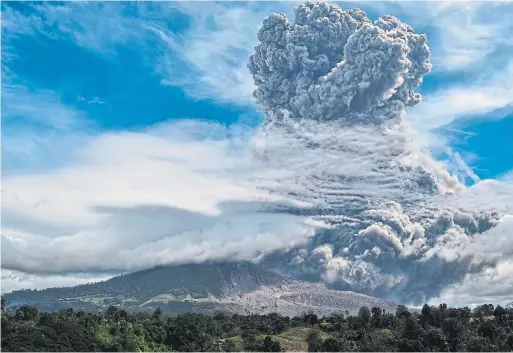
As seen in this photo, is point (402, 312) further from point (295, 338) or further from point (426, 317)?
point (295, 338)

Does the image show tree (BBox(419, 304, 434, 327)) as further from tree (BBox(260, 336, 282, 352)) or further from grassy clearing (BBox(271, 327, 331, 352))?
tree (BBox(260, 336, 282, 352))

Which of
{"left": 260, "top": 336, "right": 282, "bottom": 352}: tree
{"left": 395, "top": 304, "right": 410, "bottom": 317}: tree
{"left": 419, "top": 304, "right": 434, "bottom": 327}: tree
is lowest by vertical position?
{"left": 260, "top": 336, "right": 282, "bottom": 352}: tree

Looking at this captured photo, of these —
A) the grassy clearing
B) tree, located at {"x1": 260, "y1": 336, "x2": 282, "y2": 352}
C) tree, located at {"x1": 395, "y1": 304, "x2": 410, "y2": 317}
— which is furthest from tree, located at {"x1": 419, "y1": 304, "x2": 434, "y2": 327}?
tree, located at {"x1": 260, "y1": 336, "x2": 282, "y2": 352}

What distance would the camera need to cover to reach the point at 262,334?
12781 centimetres

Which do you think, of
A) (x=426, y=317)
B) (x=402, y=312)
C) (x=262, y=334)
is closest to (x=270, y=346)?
(x=262, y=334)

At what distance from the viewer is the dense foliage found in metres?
103

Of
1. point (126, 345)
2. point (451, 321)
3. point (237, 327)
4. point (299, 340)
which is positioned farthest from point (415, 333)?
point (126, 345)

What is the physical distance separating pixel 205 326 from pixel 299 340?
2025 cm

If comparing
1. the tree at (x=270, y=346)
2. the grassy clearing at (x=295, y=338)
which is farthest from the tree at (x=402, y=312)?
the tree at (x=270, y=346)

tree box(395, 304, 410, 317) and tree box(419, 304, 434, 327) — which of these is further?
tree box(395, 304, 410, 317)

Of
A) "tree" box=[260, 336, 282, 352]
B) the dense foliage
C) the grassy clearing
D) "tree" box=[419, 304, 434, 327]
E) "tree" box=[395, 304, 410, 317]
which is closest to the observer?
the dense foliage

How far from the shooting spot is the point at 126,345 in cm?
10856

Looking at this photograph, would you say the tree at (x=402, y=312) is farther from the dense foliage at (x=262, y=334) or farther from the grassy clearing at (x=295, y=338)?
the grassy clearing at (x=295, y=338)

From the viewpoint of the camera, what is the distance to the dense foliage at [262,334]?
102938mm
